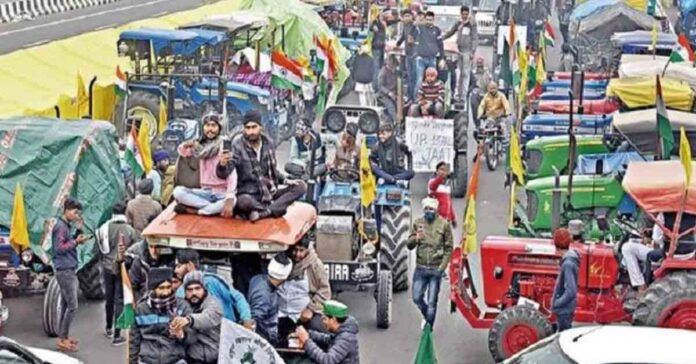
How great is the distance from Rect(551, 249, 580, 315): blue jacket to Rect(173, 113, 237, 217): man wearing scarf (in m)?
3.01

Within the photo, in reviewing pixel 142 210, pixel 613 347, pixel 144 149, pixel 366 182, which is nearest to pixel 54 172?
pixel 142 210

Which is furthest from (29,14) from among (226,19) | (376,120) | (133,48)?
(376,120)

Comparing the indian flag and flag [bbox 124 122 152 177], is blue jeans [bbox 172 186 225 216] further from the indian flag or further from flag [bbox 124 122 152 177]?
the indian flag

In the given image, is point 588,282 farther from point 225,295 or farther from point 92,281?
point 92,281

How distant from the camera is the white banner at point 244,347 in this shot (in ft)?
31.6

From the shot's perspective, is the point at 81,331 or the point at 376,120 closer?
the point at 81,331

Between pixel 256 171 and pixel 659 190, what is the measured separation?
376cm

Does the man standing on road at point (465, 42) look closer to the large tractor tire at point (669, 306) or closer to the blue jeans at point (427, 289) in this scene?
the blue jeans at point (427, 289)

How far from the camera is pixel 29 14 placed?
1722 inches

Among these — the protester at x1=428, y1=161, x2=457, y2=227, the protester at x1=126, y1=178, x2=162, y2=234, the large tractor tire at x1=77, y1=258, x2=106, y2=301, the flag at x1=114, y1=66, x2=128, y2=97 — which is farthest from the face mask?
the flag at x1=114, y1=66, x2=128, y2=97

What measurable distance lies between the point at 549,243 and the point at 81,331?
485 cm

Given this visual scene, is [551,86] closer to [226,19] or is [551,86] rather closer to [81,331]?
[226,19]

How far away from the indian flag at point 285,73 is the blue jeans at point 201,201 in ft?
44.8

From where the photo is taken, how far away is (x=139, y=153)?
56.9ft
